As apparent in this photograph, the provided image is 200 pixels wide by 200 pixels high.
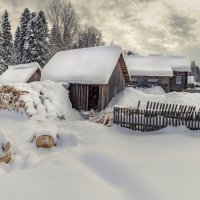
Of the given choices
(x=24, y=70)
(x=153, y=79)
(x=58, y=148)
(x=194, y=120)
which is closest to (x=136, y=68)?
(x=153, y=79)

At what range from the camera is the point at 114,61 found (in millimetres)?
22828

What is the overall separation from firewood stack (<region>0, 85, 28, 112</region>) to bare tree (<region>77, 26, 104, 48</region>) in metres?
42.2

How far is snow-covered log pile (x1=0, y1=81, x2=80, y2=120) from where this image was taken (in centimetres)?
1619

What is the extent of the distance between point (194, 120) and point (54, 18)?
43140 mm

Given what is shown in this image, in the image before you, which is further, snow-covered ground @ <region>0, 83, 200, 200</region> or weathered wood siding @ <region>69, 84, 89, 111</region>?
weathered wood siding @ <region>69, 84, 89, 111</region>

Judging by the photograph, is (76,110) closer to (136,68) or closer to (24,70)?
(24,70)

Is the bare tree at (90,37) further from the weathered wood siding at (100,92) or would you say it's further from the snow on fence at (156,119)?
the snow on fence at (156,119)

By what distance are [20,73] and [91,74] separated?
1230cm

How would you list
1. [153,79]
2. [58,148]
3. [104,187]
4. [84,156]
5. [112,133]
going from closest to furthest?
[104,187] < [84,156] < [58,148] < [112,133] < [153,79]

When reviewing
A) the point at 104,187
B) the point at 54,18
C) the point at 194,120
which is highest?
the point at 54,18

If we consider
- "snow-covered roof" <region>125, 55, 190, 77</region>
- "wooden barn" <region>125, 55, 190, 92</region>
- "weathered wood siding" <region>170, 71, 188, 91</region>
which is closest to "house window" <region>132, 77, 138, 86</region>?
"wooden barn" <region>125, 55, 190, 92</region>

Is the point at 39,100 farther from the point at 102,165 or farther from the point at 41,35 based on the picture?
the point at 41,35

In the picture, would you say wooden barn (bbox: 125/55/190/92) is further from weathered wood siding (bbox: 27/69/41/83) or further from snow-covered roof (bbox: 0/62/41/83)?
snow-covered roof (bbox: 0/62/41/83)

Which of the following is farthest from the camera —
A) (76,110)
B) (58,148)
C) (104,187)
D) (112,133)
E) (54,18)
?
(54,18)
